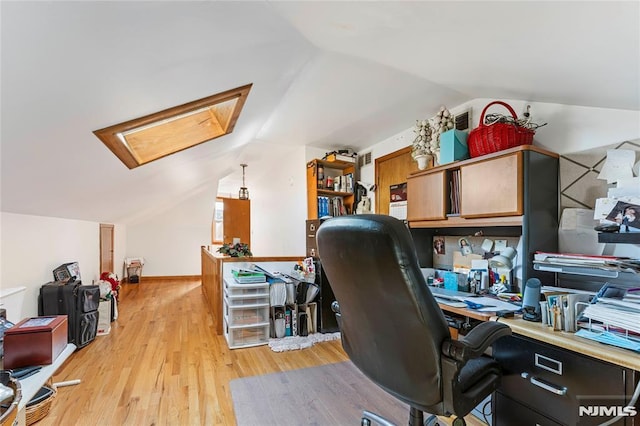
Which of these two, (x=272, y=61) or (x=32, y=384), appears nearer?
(x=32, y=384)

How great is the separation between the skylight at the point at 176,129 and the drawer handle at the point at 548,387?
232 cm

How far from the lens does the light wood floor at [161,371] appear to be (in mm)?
1816

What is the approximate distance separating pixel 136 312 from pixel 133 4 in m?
4.45

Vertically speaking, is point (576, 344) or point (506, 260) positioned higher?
point (506, 260)

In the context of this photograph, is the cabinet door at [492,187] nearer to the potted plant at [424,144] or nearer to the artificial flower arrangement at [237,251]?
the potted plant at [424,144]

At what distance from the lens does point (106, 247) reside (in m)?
5.10

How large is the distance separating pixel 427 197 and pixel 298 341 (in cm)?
196

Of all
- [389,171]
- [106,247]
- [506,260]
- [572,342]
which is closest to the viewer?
[572,342]

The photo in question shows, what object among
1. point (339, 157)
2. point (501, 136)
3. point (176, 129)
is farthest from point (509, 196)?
point (176, 129)

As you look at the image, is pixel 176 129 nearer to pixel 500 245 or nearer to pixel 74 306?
pixel 74 306

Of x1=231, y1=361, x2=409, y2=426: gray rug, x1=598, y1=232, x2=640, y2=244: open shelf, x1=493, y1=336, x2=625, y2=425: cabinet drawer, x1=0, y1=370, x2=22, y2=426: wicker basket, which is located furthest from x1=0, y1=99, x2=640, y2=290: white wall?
x1=231, y1=361, x2=409, y2=426: gray rug

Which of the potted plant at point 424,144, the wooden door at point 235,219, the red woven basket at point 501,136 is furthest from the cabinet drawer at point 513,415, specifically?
the wooden door at point 235,219

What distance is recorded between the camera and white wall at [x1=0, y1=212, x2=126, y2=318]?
226 cm

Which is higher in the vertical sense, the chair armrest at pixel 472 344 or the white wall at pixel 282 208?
the white wall at pixel 282 208
